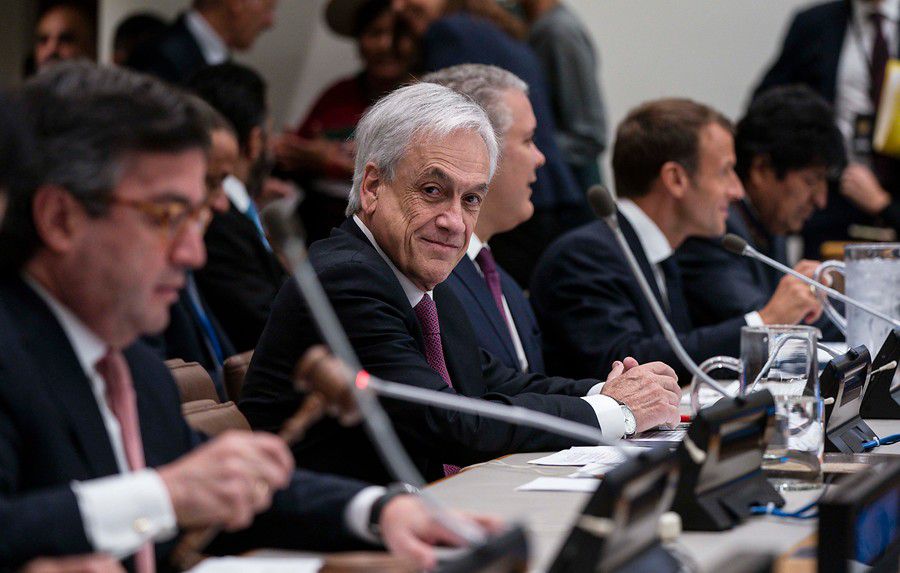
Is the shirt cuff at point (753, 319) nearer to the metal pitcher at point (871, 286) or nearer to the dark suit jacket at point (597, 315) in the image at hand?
the dark suit jacket at point (597, 315)

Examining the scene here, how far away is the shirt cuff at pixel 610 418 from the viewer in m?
2.42

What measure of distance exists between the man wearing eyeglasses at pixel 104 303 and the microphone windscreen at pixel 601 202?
1.52 m

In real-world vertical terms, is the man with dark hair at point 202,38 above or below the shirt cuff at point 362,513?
above

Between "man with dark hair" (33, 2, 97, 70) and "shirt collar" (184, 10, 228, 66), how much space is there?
→ 0.66 m

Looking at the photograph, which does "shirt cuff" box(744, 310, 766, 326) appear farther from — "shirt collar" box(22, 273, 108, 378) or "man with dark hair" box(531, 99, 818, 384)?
"shirt collar" box(22, 273, 108, 378)

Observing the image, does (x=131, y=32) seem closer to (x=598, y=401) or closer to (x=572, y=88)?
(x=572, y=88)

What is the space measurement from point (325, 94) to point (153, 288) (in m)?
4.20

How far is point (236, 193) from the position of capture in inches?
157

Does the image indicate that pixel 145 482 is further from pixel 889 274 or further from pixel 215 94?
pixel 215 94

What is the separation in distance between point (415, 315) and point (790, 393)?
714 mm

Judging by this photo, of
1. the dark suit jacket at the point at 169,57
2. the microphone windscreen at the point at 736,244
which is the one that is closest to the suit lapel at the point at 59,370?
the microphone windscreen at the point at 736,244

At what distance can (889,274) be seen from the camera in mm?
3062

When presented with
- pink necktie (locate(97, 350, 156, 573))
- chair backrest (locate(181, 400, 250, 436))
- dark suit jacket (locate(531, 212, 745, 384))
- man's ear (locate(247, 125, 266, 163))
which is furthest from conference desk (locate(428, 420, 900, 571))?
man's ear (locate(247, 125, 266, 163))

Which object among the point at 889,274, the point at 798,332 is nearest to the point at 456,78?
the point at 889,274
